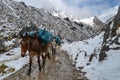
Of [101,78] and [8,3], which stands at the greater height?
[8,3]

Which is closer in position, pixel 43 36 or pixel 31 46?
pixel 31 46

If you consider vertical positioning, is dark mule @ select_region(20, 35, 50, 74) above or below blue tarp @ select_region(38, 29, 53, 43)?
below

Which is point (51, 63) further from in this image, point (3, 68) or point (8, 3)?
point (8, 3)

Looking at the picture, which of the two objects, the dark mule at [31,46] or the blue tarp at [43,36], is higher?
the blue tarp at [43,36]

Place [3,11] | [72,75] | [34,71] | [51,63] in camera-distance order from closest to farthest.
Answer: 1. [72,75]
2. [34,71]
3. [51,63]
4. [3,11]

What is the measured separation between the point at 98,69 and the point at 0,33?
86479 mm

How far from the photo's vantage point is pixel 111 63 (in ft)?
63.5

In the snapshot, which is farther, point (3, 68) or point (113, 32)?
point (3, 68)

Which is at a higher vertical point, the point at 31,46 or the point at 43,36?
the point at 43,36

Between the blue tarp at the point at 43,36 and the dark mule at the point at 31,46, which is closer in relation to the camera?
the dark mule at the point at 31,46

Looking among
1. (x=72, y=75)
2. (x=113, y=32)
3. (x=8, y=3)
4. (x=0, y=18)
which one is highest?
(x=8, y=3)

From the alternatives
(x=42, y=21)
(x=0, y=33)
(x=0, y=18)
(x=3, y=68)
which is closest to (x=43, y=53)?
(x=3, y=68)

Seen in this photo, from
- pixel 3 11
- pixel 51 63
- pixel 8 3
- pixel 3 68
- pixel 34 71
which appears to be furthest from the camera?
pixel 8 3

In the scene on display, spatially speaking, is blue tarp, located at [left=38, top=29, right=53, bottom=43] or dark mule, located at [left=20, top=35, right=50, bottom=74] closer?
dark mule, located at [left=20, top=35, right=50, bottom=74]
